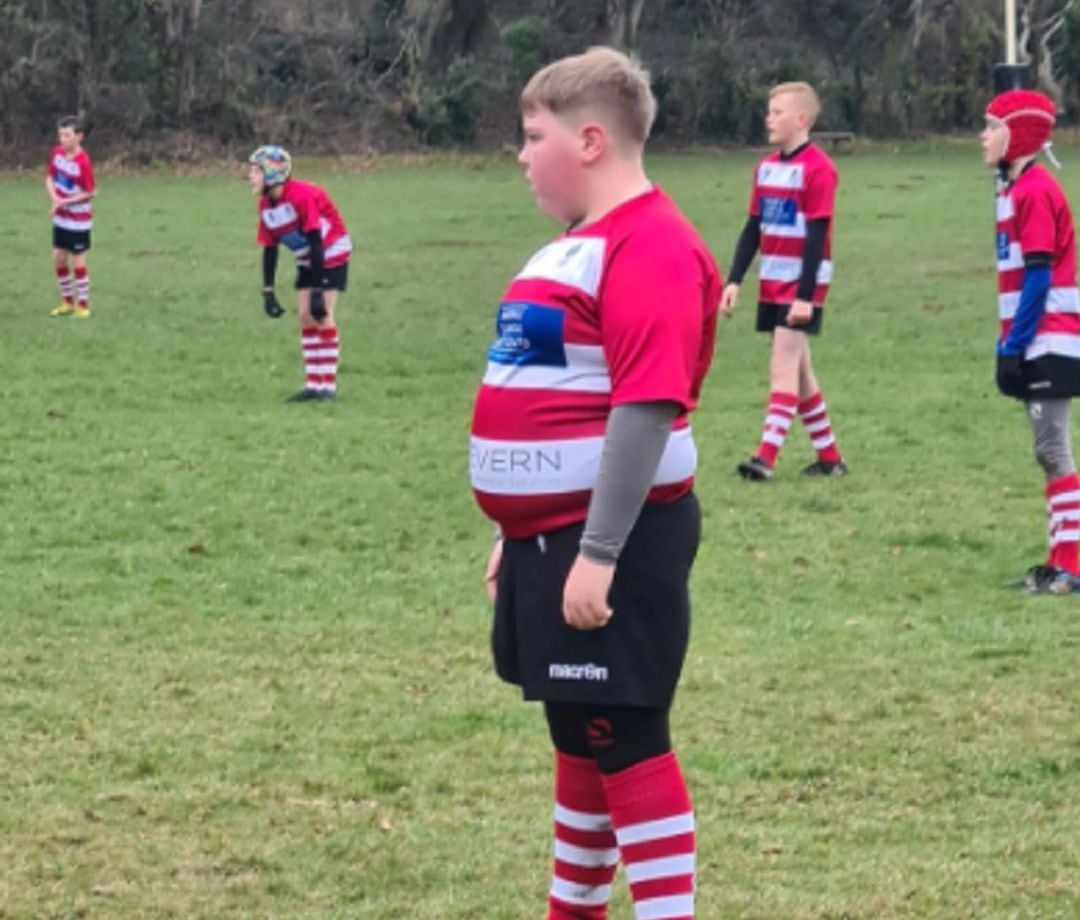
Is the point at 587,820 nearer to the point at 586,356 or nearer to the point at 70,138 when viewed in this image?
the point at 586,356

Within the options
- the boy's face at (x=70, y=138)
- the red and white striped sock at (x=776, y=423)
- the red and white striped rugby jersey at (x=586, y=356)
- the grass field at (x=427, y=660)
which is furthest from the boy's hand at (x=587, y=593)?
the boy's face at (x=70, y=138)

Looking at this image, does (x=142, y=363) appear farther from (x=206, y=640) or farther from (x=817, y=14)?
(x=817, y=14)

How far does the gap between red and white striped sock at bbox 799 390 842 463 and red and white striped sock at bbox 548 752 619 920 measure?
7208mm

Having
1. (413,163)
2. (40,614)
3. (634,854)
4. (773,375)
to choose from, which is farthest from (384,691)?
(413,163)

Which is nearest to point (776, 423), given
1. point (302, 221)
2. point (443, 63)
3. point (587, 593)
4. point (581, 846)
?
point (302, 221)

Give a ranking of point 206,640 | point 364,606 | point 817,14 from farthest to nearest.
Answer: point 817,14
point 364,606
point 206,640

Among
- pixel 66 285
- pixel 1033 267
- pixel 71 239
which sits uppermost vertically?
pixel 1033 267

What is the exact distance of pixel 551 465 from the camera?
4.31 m

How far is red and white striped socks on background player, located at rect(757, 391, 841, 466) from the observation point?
11547mm

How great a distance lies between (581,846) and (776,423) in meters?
7.13

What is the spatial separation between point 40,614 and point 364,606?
1.29 m

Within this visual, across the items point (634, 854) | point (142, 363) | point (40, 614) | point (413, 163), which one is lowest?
point (413, 163)

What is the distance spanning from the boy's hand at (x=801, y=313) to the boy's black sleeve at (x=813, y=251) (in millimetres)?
82

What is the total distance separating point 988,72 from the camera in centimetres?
5416
